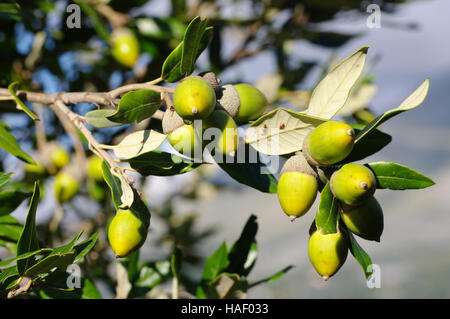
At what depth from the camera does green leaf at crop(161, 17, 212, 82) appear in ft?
2.56

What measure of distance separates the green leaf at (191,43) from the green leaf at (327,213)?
0.33 metres

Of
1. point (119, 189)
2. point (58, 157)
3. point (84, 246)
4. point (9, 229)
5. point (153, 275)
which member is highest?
point (119, 189)

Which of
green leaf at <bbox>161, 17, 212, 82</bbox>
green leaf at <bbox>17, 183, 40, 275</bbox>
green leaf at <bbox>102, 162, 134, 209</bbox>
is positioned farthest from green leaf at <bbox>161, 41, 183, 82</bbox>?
A: green leaf at <bbox>17, 183, 40, 275</bbox>

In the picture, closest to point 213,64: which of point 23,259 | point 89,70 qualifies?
point 89,70

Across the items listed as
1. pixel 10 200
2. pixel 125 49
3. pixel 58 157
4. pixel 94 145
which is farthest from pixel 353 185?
pixel 58 157

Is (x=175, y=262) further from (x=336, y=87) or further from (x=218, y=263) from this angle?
(x=336, y=87)

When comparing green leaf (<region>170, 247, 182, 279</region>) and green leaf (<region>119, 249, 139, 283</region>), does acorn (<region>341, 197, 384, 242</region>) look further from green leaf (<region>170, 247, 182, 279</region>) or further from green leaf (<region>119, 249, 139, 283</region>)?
green leaf (<region>119, 249, 139, 283</region>)

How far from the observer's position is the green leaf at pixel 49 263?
771 millimetres

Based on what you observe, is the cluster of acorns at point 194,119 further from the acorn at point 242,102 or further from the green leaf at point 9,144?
the green leaf at point 9,144

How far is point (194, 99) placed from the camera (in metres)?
0.71

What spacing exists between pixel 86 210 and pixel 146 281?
68cm

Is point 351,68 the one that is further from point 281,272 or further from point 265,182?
point 281,272

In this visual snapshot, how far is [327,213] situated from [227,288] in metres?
0.51

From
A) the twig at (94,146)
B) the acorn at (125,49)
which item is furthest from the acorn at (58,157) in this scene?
the twig at (94,146)
